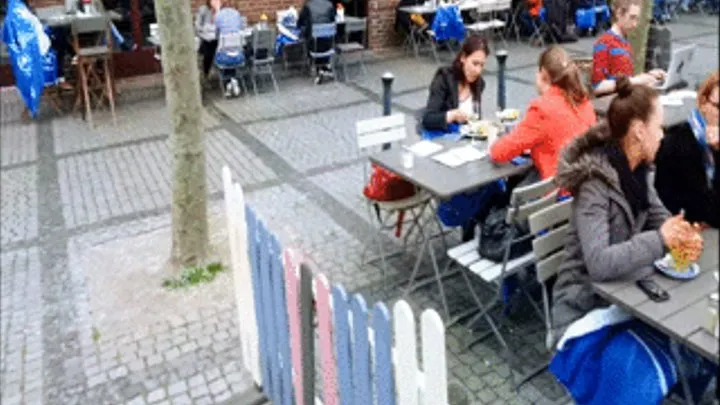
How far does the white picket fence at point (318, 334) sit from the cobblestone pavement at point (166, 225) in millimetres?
598

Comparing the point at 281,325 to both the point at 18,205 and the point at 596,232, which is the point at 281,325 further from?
the point at 18,205

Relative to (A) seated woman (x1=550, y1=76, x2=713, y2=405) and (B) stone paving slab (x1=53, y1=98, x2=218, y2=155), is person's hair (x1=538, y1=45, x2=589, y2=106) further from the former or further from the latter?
(B) stone paving slab (x1=53, y1=98, x2=218, y2=155)

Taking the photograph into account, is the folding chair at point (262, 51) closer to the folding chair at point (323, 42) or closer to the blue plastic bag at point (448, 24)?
the folding chair at point (323, 42)

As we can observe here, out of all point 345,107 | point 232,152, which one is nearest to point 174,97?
point 232,152

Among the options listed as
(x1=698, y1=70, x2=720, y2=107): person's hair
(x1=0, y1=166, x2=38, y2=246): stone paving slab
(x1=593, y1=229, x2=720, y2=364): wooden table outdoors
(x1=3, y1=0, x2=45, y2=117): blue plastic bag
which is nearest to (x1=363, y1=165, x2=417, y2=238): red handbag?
(x1=593, y1=229, x2=720, y2=364): wooden table outdoors

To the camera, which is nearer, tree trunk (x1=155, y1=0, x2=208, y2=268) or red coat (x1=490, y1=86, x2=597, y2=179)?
red coat (x1=490, y1=86, x2=597, y2=179)

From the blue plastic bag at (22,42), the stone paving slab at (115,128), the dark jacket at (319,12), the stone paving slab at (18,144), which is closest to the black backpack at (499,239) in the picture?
the stone paving slab at (115,128)

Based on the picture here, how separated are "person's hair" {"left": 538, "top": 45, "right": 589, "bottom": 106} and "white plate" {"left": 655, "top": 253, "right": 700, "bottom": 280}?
5.08 feet

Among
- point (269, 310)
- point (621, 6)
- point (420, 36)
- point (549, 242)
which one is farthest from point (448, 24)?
point (269, 310)

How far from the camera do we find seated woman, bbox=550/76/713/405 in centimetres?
270

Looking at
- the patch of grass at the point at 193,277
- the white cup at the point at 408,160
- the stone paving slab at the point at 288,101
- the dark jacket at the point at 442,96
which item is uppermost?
the dark jacket at the point at 442,96

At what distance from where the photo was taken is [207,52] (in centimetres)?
1023

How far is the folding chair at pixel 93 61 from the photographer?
8.71 m

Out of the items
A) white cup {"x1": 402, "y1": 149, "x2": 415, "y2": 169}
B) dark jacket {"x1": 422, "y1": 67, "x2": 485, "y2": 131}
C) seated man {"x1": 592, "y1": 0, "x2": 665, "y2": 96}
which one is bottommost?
white cup {"x1": 402, "y1": 149, "x2": 415, "y2": 169}
